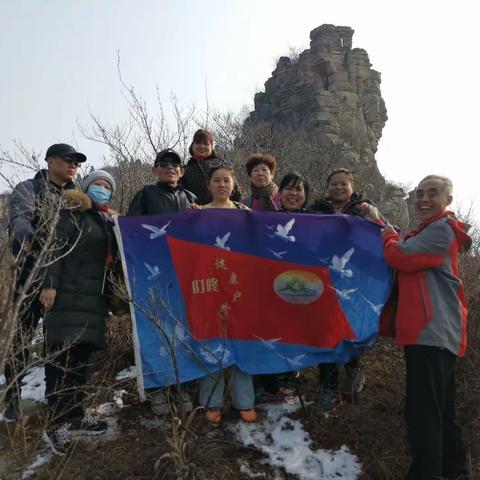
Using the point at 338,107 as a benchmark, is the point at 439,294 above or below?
below

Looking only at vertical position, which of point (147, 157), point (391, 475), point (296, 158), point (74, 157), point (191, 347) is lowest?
point (391, 475)

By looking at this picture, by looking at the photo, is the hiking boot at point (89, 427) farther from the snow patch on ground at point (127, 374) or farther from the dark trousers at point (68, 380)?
the snow patch on ground at point (127, 374)

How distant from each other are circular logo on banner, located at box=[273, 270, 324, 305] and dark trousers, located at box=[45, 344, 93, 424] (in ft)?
5.56

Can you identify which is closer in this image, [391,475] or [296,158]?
[391,475]

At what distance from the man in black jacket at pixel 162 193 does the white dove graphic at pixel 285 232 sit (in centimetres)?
95

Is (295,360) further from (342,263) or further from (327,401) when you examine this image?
(342,263)

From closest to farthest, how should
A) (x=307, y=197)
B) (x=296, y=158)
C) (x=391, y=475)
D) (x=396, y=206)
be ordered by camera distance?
(x=391, y=475), (x=307, y=197), (x=296, y=158), (x=396, y=206)

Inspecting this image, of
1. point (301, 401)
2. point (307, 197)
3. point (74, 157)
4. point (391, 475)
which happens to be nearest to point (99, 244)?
point (74, 157)

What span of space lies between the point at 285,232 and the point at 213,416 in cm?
174

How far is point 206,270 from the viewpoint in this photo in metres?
3.50

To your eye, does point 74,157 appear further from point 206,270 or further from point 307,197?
point 307,197

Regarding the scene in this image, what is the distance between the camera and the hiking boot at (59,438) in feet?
9.82

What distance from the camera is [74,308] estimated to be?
120 inches

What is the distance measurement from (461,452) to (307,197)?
8.01 feet
